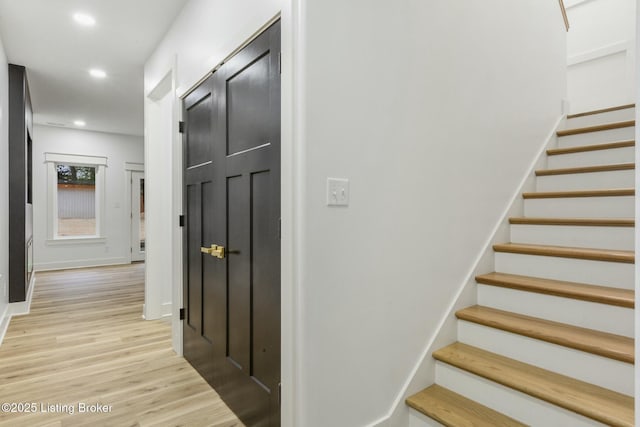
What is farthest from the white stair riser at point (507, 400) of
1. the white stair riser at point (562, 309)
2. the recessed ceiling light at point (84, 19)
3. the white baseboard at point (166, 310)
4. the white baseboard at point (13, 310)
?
the white baseboard at point (13, 310)

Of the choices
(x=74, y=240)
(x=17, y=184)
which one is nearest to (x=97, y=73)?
(x=17, y=184)

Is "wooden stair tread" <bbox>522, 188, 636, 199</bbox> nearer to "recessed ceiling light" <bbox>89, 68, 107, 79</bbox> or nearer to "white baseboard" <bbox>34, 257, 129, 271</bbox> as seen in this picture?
"recessed ceiling light" <bbox>89, 68, 107, 79</bbox>

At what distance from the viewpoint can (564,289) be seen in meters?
1.85

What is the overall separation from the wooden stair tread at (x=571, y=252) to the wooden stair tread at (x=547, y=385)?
68 cm

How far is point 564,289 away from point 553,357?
0.37 meters

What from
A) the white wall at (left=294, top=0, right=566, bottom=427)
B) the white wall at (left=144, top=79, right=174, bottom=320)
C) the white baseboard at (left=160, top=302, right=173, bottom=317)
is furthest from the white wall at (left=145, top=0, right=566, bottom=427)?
the white baseboard at (left=160, top=302, right=173, bottom=317)

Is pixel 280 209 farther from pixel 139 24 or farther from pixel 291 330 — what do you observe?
pixel 139 24

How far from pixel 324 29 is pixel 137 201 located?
24.6ft

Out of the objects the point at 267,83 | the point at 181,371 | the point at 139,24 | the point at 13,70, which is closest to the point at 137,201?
the point at 13,70

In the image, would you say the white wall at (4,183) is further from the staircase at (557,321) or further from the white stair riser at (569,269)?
the white stair riser at (569,269)

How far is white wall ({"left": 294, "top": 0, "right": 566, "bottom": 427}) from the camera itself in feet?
4.86

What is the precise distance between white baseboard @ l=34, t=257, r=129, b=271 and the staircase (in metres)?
7.36

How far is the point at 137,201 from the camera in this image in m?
7.79

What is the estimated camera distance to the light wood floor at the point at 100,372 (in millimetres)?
2025
